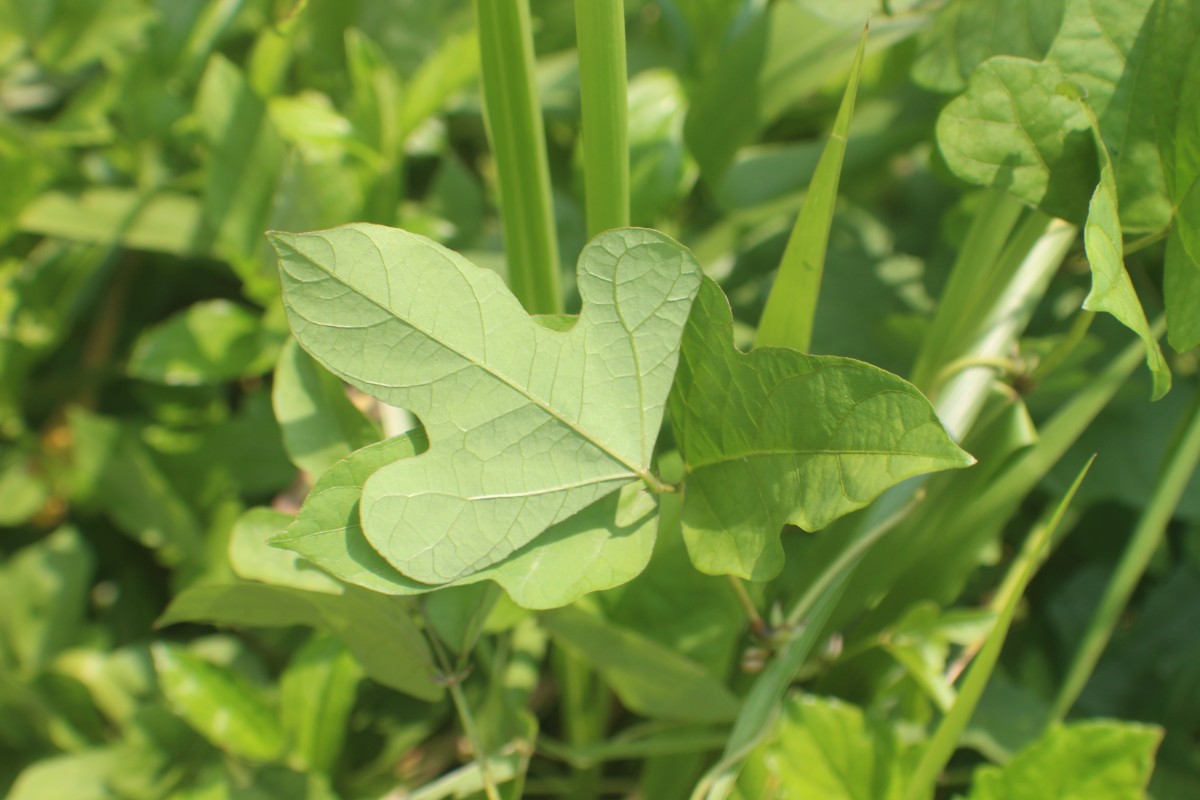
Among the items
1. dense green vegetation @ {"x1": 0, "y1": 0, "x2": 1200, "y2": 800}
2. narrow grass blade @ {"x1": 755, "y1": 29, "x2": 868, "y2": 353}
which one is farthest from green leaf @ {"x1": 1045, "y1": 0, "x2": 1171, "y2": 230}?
narrow grass blade @ {"x1": 755, "y1": 29, "x2": 868, "y2": 353}

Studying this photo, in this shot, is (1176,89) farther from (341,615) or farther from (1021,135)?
(341,615)

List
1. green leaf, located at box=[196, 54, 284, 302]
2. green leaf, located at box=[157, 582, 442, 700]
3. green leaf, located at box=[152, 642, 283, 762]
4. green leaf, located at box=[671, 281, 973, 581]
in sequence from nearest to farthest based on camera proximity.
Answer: green leaf, located at box=[671, 281, 973, 581]
green leaf, located at box=[157, 582, 442, 700]
green leaf, located at box=[152, 642, 283, 762]
green leaf, located at box=[196, 54, 284, 302]

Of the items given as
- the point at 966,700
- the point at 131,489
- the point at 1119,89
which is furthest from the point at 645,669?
the point at 131,489

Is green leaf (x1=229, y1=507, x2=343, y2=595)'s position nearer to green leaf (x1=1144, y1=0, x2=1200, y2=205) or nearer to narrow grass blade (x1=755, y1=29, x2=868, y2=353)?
narrow grass blade (x1=755, y1=29, x2=868, y2=353)

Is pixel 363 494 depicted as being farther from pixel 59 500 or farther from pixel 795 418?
pixel 59 500

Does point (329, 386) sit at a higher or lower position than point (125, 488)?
higher

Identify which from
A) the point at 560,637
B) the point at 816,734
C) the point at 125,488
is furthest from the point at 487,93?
the point at 125,488
